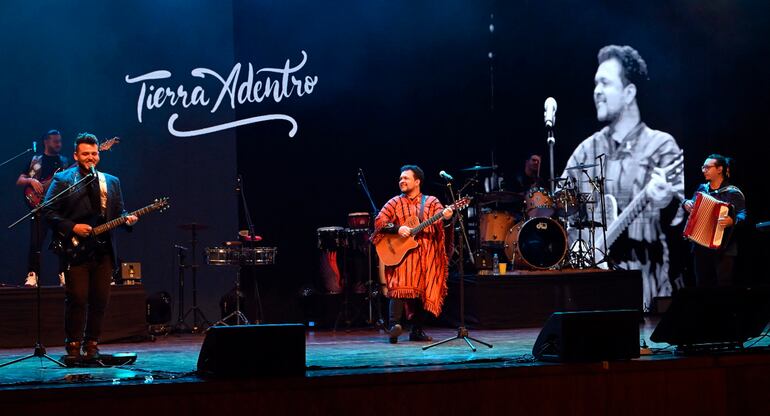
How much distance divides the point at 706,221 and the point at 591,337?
3.91m

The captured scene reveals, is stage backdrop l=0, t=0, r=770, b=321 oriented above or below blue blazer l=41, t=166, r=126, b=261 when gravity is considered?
above

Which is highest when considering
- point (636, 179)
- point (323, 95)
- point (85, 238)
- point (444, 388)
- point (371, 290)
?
point (323, 95)

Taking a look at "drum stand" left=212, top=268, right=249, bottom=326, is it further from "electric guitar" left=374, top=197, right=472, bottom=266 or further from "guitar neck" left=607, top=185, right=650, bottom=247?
"guitar neck" left=607, top=185, right=650, bottom=247

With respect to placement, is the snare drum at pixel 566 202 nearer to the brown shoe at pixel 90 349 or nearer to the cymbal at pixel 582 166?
the cymbal at pixel 582 166

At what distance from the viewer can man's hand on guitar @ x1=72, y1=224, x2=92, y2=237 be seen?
6.35 m

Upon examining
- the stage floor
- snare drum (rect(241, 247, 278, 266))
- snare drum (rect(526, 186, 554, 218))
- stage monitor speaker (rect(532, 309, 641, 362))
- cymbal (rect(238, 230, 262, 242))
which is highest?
snare drum (rect(526, 186, 554, 218))

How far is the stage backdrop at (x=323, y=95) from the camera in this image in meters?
10.7

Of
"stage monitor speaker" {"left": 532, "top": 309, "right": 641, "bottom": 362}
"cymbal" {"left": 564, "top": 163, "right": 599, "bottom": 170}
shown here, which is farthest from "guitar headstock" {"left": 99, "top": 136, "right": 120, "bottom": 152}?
"stage monitor speaker" {"left": 532, "top": 309, "right": 641, "bottom": 362}

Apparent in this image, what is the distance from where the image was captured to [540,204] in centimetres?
1123

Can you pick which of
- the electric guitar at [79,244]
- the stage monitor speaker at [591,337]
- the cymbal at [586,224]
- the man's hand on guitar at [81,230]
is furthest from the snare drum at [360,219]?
the stage monitor speaker at [591,337]

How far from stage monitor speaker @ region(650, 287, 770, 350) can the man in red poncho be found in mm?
3058

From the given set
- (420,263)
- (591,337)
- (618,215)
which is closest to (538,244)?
(618,215)

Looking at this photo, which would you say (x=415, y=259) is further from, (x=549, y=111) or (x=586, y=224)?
(x=549, y=111)

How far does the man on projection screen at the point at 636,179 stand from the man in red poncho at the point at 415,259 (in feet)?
15.4
